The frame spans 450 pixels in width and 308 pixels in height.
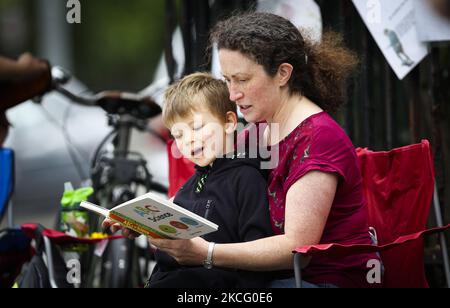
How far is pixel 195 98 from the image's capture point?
10.8ft

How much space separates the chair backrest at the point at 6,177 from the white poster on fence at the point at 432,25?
6.80 ft

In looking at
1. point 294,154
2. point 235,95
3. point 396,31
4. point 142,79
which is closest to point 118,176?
point 396,31

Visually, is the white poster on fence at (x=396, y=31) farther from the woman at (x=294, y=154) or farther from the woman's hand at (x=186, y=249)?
the woman's hand at (x=186, y=249)

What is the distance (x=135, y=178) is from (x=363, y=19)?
5.44 ft

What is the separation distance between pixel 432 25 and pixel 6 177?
2.16 metres

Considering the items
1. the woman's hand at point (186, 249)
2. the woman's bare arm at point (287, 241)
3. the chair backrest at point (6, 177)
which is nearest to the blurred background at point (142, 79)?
the chair backrest at point (6, 177)

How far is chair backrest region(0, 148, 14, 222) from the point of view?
15.1 ft

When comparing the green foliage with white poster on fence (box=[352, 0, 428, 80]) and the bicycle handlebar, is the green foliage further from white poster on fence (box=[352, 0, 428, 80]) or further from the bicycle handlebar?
white poster on fence (box=[352, 0, 428, 80])

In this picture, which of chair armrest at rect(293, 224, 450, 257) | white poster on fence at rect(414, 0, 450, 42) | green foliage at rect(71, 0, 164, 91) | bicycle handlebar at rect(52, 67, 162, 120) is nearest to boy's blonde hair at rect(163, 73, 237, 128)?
chair armrest at rect(293, 224, 450, 257)

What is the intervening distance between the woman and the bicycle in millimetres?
1587

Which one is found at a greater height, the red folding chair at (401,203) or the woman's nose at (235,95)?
the woman's nose at (235,95)

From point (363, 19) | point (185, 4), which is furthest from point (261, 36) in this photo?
point (185, 4)

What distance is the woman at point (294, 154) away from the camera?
9.77ft

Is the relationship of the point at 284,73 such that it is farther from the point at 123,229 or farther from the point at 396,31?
the point at 396,31
